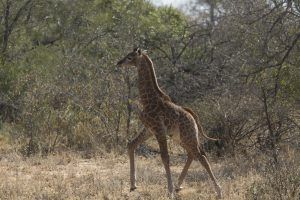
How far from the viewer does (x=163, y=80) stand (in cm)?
1282

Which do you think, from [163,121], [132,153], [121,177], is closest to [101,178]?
[121,177]

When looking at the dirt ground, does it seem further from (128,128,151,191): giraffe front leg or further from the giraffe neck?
the giraffe neck

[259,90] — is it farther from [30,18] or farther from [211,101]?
[30,18]

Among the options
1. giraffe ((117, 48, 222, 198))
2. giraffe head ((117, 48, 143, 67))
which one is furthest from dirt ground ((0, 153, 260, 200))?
giraffe head ((117, 48, 143, 67))

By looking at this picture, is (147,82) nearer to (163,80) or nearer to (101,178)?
(101,178)

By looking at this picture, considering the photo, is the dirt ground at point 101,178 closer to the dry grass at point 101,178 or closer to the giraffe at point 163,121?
the dry grass at point 101,178

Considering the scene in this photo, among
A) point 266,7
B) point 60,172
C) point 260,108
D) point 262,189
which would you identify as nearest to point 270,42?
point 266,7

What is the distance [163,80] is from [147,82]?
16.8 feet

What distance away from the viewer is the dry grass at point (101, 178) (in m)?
7.67

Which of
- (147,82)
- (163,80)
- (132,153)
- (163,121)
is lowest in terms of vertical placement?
(132,153)

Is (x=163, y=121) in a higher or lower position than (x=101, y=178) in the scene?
higher

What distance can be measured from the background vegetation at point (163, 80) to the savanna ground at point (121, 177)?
16cm

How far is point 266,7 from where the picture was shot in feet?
30.5

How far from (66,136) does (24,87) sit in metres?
1.40
